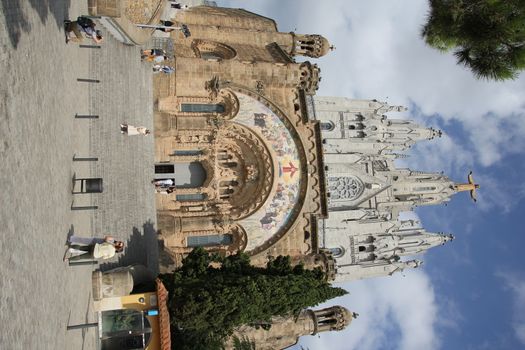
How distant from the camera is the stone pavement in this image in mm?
8766

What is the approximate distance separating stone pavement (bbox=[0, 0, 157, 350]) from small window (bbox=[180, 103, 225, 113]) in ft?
9.41

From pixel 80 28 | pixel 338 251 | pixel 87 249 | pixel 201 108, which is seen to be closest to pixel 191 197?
pixel 201 108

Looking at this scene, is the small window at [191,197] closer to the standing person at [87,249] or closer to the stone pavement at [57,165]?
the stone pavement at [57,165]

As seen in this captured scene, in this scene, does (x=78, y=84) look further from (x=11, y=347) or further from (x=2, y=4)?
Answer: (x=11, y=347)

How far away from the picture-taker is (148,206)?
19.0 m

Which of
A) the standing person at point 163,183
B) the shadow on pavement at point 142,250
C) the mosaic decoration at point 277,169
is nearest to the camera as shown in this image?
the shadow on pavement at point 142,250

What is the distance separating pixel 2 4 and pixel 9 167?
2666 mm

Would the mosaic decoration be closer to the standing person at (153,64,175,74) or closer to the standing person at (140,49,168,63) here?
the standing person at (153,64,175,74)

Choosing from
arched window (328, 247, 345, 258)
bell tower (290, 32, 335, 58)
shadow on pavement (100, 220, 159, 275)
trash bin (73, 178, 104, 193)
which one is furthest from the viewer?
arched window (328, 247, 345, 258)

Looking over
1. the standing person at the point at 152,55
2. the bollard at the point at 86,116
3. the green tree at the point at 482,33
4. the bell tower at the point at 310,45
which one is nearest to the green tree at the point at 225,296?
the bollard at the point at 86,116

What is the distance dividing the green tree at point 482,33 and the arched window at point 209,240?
13.8m

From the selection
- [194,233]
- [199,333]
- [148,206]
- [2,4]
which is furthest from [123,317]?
[2,4]

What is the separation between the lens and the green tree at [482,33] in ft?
32.0

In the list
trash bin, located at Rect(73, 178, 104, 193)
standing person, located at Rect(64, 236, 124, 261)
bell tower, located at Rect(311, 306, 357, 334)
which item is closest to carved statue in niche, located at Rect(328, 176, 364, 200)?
bell tower, located at Rect(311, 306, 357, 334)
